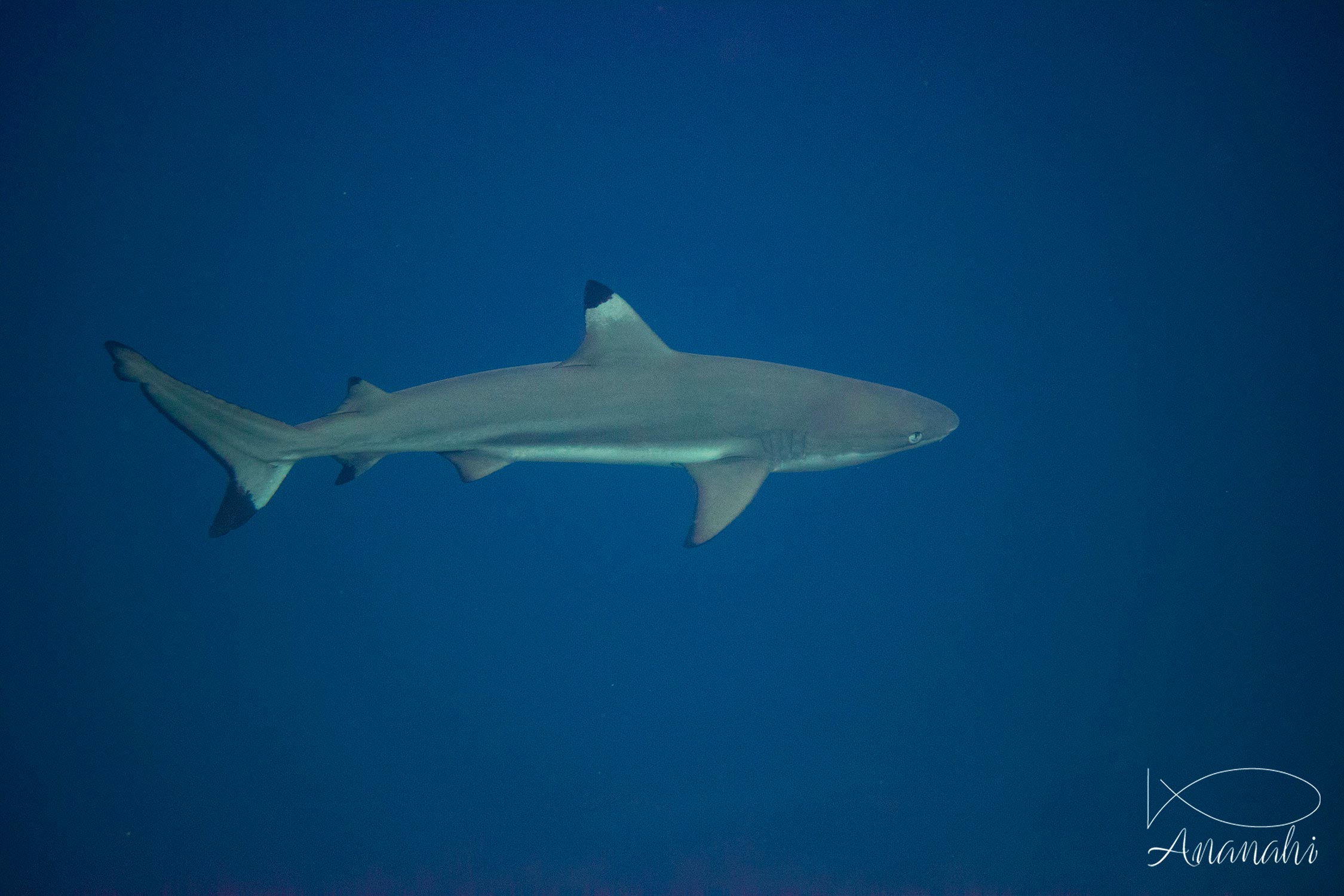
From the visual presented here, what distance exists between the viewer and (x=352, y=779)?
5668 millimetres

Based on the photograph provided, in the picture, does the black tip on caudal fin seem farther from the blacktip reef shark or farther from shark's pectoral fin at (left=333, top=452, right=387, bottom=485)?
shark's pectoral fin at (left=333, top=452, right=387, bottom=485)

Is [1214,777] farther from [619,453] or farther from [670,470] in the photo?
[619,453]

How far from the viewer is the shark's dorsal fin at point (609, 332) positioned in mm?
3256

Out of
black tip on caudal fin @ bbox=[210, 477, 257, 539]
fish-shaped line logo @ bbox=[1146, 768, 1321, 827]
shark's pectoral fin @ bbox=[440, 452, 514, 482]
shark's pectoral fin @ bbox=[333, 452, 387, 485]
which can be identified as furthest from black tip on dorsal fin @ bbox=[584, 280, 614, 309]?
fish-shaped line logo @ bbox=[1146, 768, 1321, 827]

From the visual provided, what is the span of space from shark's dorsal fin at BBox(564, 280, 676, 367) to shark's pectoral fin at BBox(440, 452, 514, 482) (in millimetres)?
615

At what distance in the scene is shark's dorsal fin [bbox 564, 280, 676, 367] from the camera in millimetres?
3256

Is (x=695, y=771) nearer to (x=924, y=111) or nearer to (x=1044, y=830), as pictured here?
(x=1044, y=830)

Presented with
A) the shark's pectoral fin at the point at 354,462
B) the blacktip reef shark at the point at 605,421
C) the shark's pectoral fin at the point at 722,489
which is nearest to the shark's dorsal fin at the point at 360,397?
the blacktip reef shark at the point at 605,421

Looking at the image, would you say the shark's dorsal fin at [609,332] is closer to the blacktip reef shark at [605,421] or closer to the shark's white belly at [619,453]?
the blacktip reef shark at [605,421]

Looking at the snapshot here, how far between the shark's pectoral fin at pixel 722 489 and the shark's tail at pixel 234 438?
6.44 ft

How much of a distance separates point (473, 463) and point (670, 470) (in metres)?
2.05

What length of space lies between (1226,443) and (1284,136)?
255 centimetres

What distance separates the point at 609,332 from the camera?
3.29 meters

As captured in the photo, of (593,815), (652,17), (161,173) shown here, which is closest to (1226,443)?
(652,17)
